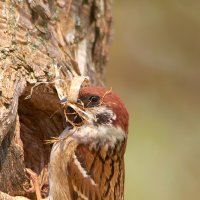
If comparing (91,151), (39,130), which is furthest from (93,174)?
(39,130)

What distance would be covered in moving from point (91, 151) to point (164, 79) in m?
2.46

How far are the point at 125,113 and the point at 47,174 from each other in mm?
561

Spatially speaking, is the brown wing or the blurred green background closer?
the brown wing

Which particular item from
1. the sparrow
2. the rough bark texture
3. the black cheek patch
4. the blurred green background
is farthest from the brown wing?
the blurred green background

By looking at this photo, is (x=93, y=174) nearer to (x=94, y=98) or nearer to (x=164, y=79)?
(x=94, y=98)

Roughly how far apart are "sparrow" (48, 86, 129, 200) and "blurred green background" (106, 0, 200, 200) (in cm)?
209

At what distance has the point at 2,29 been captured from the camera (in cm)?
400

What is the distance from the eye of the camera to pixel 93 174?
3.98 metres

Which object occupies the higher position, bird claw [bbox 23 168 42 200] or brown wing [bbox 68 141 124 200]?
brown wing [bbox 68 141 124 200]

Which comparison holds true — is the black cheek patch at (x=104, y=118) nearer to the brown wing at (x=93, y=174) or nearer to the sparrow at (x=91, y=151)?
the sparrow at (x=91, y=151)

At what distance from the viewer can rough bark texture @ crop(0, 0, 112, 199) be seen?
3893 mm

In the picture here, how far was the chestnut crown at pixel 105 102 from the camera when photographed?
397 centimetres

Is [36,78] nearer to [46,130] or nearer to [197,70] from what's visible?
[46,130]

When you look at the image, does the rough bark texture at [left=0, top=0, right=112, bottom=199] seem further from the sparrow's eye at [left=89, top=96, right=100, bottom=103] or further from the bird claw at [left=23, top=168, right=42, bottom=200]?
the sparrow's eye at [left=89, top=96, right=100, bottom=103]
